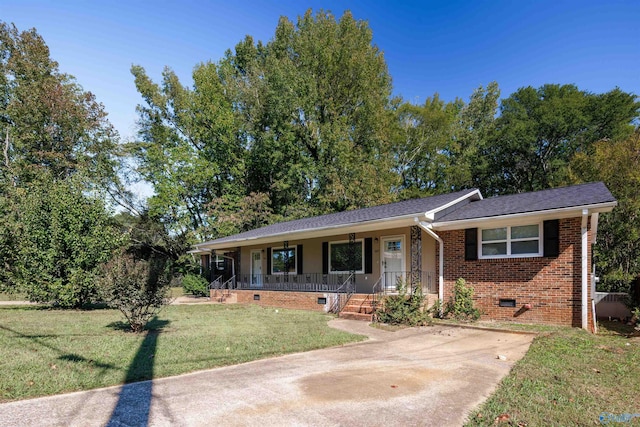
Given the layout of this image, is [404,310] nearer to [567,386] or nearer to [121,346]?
[567,386]

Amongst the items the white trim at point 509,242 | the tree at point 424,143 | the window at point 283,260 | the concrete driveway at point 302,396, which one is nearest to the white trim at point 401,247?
the white trim at point 509,242

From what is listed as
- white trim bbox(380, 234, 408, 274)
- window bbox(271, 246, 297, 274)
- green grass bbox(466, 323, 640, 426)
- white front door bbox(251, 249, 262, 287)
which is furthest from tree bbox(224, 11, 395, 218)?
green grass bbox(466, 323, 640, 426)

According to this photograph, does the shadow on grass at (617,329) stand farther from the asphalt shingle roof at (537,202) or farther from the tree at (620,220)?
the tree at (620,220)

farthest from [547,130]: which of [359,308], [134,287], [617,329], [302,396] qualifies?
[302,396]

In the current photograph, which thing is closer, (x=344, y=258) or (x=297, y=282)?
(x=344, y=258)

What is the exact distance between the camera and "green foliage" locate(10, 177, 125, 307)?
12.4 meters

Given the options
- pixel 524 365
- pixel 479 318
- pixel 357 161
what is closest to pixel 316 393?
pixel 524 365

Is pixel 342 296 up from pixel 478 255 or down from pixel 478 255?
down

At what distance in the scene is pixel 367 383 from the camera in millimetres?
4852

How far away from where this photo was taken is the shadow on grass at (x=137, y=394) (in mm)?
3559

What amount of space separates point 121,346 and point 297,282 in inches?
389

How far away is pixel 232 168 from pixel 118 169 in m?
9.11

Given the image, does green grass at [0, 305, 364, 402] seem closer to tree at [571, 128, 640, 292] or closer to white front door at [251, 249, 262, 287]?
white front door at [251, 249, 262, 287]

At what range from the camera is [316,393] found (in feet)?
14.5
